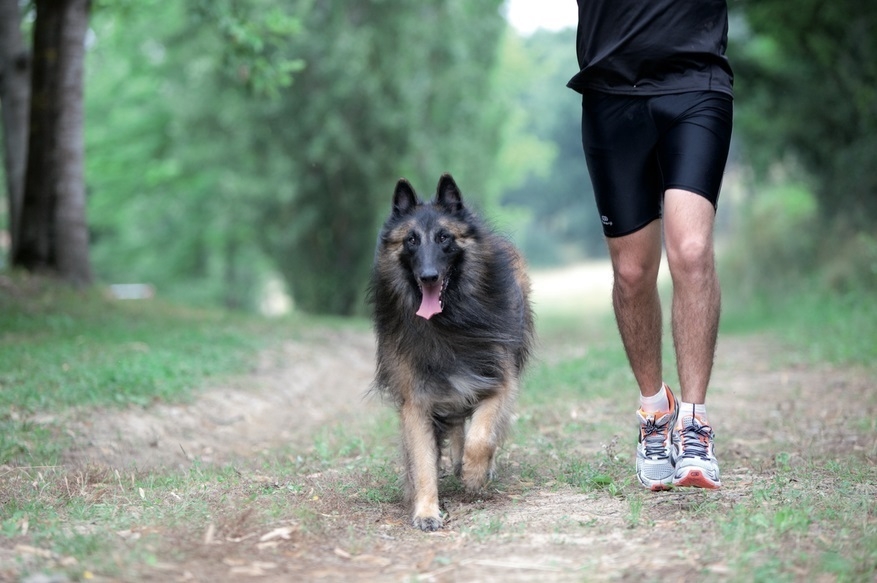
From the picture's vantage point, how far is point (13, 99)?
1546 cm

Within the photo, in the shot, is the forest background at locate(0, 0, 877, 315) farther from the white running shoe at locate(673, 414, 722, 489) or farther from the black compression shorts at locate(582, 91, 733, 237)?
the white running shoe at locate(673, 414, 722, 489)

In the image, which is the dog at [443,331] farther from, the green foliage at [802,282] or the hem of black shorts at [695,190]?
the green foliage at [802,282]

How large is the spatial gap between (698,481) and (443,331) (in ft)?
5.02

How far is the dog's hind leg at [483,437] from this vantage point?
16.4 ft

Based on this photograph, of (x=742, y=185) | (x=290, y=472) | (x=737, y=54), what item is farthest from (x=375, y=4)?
(x=290, y=472)

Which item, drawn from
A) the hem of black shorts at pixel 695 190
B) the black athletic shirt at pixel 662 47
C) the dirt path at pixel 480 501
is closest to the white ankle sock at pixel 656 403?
the dirt path at pixel 480 501

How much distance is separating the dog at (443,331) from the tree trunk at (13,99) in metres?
11.3

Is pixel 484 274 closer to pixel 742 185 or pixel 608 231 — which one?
pixel 608 231

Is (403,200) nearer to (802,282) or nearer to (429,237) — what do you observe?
(429,237)

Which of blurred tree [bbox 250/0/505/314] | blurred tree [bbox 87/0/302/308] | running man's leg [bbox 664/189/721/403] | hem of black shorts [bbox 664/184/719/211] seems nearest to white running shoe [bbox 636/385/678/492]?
running man's leg [bbox 664/189/721/403]

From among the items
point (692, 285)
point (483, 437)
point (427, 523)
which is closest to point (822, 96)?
point (692, 285)

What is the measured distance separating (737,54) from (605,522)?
1788 cm

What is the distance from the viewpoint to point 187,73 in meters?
22.1

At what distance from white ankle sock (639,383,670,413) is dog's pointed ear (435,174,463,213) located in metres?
1.50
